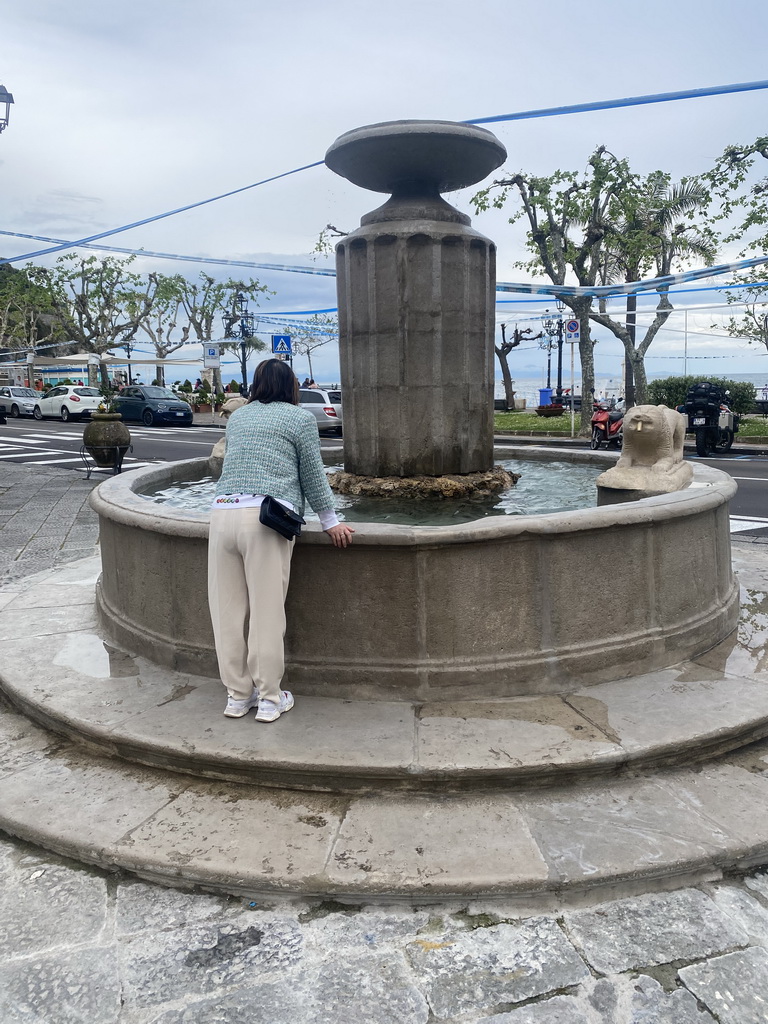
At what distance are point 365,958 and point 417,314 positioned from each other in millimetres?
4594

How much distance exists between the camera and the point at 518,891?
2586 millimetres

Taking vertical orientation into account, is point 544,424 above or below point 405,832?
above

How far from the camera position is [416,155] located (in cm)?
562

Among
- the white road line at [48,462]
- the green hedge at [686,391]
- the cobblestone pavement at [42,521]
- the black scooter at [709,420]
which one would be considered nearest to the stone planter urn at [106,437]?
the cobblestone pavement at [42,521]

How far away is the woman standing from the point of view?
3.34m

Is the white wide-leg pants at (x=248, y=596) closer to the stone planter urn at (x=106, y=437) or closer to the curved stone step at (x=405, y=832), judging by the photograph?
the curved stone step at (x=405, y=832)

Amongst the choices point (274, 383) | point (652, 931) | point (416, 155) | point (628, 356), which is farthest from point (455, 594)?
point (628, 356)

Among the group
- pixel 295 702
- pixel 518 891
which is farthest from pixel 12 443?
pixel 518 891

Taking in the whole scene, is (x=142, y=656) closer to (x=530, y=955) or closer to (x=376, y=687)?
(x=376, y=687)

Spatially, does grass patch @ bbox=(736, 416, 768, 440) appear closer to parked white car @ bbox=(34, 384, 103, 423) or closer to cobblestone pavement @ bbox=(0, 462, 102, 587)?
cobblestone pavement @ bbox=(0, 462, 102, 587)

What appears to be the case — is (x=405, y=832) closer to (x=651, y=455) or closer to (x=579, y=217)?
(x=651, y=455)

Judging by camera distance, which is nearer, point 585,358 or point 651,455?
point 651,455

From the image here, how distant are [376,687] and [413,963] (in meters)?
1.50

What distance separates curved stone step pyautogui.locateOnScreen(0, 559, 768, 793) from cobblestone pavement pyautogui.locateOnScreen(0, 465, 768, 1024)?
0.58 m
